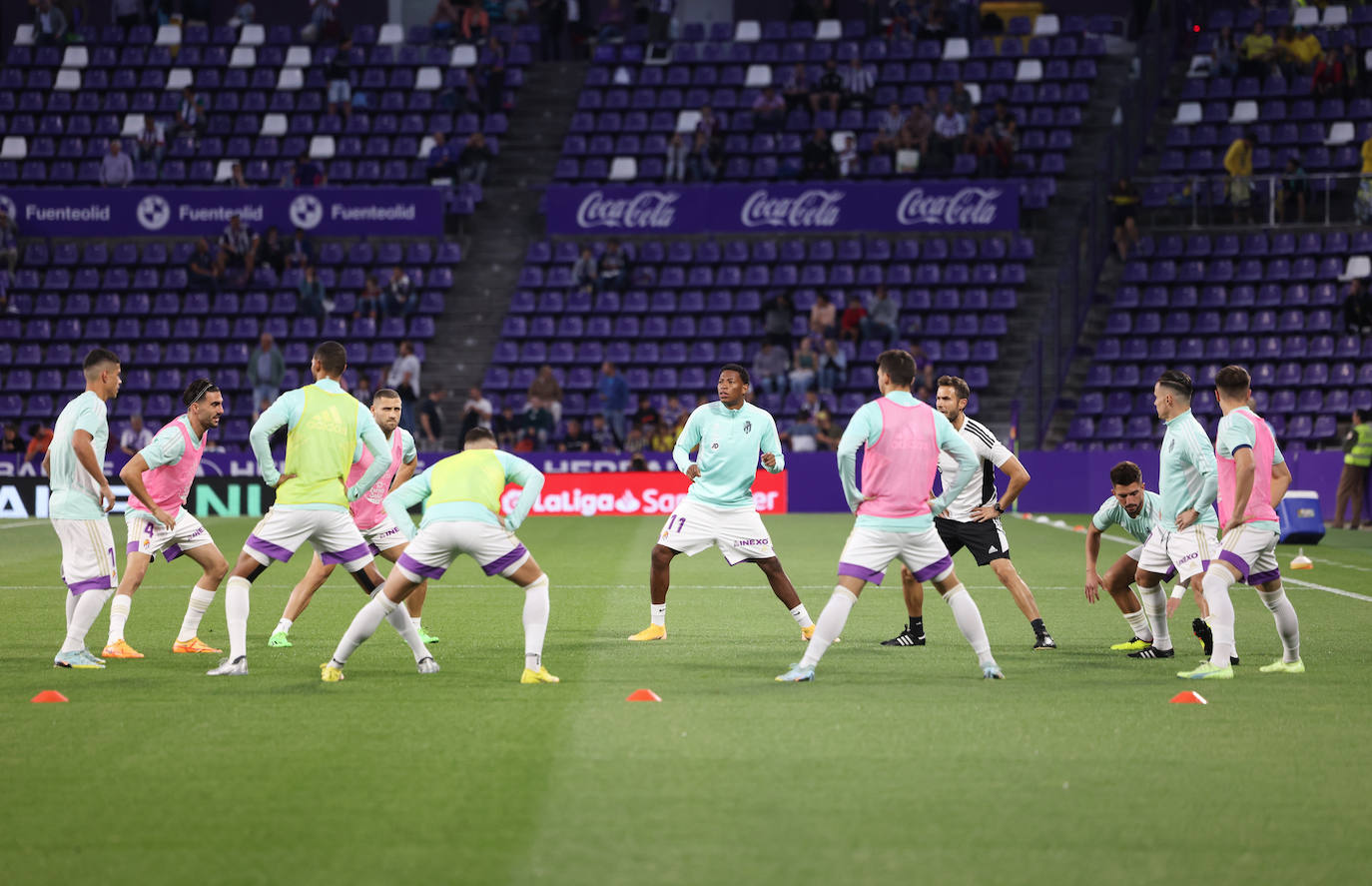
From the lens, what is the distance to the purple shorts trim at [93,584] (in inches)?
387

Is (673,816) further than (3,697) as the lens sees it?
No

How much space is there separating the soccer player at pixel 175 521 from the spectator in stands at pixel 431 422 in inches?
698

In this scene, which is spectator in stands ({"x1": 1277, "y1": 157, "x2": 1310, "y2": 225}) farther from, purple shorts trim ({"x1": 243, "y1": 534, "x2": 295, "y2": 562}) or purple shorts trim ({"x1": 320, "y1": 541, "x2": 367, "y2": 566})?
purple shorts trim ({"x1": 243, "y1": 534, "x2": 295, "y2": 562})

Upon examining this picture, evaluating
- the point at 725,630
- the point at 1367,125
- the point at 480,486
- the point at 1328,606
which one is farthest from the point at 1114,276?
the point at 480,486

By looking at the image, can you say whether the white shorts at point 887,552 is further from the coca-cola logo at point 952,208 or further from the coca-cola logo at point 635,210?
the coca-cola logo at point 635,210

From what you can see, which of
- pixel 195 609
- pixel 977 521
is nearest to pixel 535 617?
pixel 195 609

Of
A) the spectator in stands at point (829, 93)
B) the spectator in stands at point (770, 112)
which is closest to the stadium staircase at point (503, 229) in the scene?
the spectator in stands at point (770, 112)

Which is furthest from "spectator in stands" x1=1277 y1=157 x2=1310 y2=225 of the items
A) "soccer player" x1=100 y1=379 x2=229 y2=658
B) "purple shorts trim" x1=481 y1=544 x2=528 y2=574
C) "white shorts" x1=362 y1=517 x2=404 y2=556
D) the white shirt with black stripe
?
"purple shorts trim" x1=481 y1=544 x2=528 y2=574

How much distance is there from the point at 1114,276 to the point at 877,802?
27583 millimetres

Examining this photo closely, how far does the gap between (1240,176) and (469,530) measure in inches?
1036

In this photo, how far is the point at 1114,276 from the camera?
32188 mm

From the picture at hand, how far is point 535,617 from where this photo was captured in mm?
9211

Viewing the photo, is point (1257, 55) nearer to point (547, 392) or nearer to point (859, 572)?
point (547, 392)

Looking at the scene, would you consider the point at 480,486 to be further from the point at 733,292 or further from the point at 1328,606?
the point at 733,292
